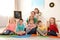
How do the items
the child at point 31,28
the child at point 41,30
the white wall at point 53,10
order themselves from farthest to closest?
the white wall at point 53,10
the child at point 31,28
the child at point 41,30

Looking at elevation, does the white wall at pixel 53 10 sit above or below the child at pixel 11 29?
above

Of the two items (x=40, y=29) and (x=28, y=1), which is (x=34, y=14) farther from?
(x=28, y=1)

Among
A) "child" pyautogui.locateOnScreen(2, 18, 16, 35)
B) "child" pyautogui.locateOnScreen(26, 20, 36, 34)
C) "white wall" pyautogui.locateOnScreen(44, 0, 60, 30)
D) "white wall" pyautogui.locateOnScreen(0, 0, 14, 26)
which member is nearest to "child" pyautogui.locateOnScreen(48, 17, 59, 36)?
"child" pyautogui.locateOnScreen(26, 20, 36, 34)

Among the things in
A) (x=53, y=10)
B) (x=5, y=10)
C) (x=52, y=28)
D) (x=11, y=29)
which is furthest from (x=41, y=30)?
(x=5, y=10)

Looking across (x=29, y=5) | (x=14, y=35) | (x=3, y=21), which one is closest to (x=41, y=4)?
(x=29, y=5)

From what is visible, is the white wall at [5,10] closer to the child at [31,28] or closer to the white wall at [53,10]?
the white wall at [53,10]

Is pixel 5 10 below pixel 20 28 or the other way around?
the other way around

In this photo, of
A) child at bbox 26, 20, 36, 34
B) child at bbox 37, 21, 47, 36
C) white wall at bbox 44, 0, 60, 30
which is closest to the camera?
child at bbox 37, 21, 47, 36

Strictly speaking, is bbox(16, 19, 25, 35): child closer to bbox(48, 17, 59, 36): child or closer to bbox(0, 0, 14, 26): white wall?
bbox(48, 17, 59, 36): child

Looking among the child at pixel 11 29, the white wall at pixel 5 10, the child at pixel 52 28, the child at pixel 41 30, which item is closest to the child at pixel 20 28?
the child at pixel 11 29

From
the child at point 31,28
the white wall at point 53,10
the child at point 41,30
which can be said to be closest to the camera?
the child at point 41,30

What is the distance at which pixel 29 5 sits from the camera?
10.0 ft

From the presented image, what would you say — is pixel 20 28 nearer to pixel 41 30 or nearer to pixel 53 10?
pixel 41 30

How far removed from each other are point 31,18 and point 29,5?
37.1 inches
